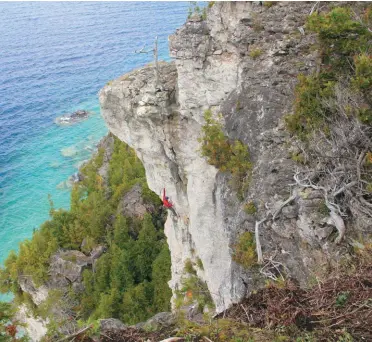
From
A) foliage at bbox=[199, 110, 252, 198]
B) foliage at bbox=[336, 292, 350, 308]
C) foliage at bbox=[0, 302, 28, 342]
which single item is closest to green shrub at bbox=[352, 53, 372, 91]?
foliage at bbox=[199, 110, 252, 198]

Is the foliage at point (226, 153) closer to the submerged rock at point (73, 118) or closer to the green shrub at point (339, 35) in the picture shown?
the green shrub at point (339, 35)

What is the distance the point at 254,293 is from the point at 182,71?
12.0 m

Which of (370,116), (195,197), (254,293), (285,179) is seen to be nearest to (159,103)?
(195,197)

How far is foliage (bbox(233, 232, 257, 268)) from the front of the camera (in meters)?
11.4

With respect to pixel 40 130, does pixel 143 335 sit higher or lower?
higher

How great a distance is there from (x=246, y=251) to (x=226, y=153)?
4.25m

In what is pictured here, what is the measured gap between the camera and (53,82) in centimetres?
6406

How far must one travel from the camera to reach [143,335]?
7613 mm

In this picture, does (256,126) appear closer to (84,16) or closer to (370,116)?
(370,116)

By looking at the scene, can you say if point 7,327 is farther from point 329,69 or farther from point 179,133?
point 179,133

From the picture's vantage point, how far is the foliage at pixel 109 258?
2862 centimetres

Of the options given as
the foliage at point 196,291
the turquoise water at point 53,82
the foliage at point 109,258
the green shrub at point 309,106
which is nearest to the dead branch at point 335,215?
the green shrub at point 309,106

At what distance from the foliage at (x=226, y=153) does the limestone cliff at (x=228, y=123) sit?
0.34m

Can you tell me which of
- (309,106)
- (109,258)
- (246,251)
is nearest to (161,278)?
(109,258)
